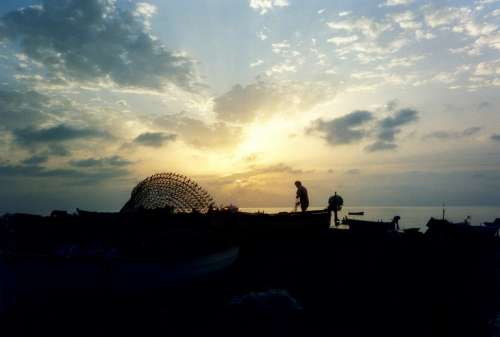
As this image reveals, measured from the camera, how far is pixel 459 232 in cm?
2706

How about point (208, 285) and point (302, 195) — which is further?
point (302, 195)

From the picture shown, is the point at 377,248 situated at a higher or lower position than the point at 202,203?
lower

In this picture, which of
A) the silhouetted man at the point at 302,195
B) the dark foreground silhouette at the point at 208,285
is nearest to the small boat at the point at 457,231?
the dark foreground silhouette at the point at 208,285

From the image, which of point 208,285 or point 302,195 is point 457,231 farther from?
point 208,285

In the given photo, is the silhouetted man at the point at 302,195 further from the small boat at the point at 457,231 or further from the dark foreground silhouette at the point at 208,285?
the small boat at the point at 457,231

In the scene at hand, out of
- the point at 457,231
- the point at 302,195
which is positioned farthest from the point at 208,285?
the point at 457,231

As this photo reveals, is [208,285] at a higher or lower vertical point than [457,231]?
lower

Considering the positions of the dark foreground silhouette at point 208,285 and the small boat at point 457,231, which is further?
the small boat at point 457,231

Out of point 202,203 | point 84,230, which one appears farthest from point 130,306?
point 202,203

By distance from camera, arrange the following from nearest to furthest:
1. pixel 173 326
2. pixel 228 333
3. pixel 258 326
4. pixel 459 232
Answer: pixel 258 326
pixel 228 333
pixel 173 326
pixel 459 232

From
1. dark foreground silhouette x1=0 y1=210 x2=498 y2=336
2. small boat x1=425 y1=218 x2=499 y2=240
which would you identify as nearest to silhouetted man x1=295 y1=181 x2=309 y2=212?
dark foreground silhouette x1=0 y1=210 x2=498 y2=336

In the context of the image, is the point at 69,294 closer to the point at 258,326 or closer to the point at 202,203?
the point at 258,326

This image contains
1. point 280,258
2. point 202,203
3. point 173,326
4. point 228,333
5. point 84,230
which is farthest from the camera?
point 202,203

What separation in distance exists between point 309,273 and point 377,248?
8.66 m
